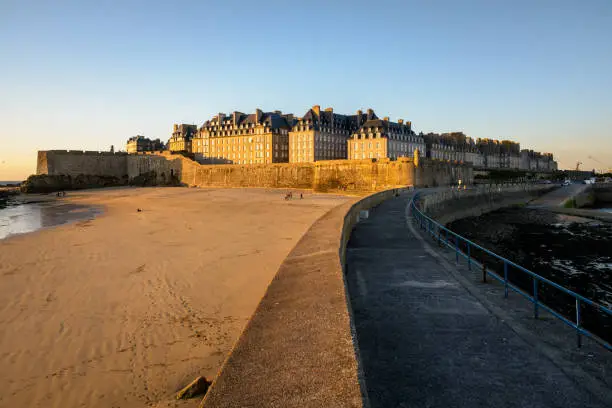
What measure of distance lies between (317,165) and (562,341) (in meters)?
44.4

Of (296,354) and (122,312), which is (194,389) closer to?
(296,354)

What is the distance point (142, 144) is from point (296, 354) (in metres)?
112

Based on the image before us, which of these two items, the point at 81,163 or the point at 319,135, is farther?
the point at 319,135

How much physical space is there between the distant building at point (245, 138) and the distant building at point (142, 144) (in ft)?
98.2

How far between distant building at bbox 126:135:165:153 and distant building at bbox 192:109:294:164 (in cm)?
2992

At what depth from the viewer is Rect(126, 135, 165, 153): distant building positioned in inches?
4080

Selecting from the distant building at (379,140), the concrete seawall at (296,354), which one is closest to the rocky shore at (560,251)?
the concrete seawall at (296,354)

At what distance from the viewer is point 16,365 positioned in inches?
226

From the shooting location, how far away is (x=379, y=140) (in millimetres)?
65875

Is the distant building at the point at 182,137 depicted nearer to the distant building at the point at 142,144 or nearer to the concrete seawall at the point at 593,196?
the distant building at the point at 142,144

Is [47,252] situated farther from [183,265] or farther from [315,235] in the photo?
[315,235]

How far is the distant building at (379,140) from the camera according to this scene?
65750mm

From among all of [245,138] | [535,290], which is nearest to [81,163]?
[245,138]

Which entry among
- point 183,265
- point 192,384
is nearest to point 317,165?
point 183,265
